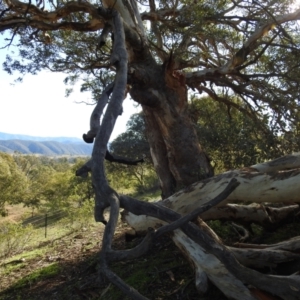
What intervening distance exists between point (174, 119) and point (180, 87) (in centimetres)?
62

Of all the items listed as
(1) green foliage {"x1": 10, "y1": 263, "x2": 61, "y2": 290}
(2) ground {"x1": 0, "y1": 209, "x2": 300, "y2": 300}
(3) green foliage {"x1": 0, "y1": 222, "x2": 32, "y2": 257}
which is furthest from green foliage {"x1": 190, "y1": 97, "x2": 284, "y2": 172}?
(3) green foliage {"x1": 0, "y1": 222, "x2": 32, "y2": 257}

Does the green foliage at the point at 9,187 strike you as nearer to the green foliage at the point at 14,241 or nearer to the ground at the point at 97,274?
the green foliage at the point at 14,241

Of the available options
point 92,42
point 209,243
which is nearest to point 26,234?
point 92,42

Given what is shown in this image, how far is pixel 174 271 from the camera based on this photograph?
3.90 meters

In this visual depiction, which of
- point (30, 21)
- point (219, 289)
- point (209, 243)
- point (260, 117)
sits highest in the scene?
point (30, 21)

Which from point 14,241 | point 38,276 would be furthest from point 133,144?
point 38,276

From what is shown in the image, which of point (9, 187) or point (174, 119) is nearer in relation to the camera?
point (174, 119)

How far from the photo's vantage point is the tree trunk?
5.59m

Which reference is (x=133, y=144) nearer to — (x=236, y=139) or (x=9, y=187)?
(x=236, y=139)

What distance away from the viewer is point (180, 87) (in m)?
6.02

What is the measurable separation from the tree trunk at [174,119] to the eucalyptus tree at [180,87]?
0.02m

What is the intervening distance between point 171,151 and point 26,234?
6218mm

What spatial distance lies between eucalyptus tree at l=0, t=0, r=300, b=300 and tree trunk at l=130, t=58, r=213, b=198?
2cm

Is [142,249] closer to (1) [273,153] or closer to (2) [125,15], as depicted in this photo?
(2) [125,15]
